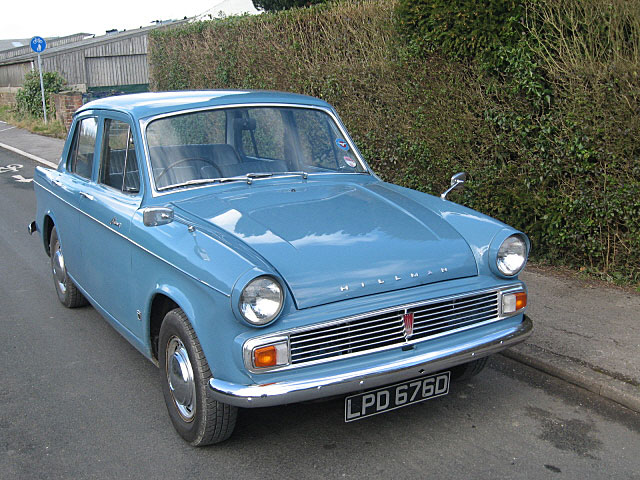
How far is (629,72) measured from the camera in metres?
5.37

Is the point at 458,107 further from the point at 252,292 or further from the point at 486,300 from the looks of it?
the point at 252,292

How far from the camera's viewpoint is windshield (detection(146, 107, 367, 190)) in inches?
165

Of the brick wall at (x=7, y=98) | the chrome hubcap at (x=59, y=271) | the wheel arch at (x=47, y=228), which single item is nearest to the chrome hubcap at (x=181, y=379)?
the chrome hubcap at (x=59, y=271)

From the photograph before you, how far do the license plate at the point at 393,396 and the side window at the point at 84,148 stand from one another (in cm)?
276

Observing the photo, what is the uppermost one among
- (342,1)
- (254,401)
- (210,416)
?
(342,1)

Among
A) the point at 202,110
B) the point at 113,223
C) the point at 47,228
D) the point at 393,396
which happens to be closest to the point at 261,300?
the point at 393,396

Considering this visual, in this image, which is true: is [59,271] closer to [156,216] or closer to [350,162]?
[156,216]

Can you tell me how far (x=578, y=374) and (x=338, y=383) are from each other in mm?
1920

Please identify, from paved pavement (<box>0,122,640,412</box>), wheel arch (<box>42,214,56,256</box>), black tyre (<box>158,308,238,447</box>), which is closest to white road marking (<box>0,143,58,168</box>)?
wheel arch (<box>42,214,56,256</box>)

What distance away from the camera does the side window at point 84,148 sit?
16.3 feet

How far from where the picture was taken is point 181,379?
3.49m

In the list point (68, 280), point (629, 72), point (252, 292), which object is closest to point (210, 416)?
point (252, 292)

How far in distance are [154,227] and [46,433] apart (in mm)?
1253

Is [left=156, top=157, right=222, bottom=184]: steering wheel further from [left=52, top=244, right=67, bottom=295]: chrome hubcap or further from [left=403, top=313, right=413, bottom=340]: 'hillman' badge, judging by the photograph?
[left=52, top=244, right=67, bottom=295]: chrome hubcap
